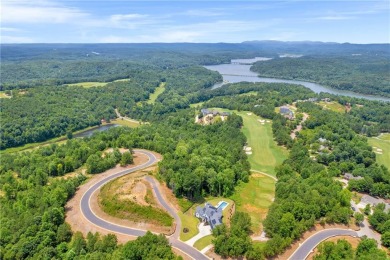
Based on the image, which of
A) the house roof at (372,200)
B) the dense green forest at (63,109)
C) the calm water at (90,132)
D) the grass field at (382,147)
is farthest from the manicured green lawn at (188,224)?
the dense green forest at (63,109)

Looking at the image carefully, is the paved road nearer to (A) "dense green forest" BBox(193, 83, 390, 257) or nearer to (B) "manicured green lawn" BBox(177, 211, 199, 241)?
(A) "dense green forest" BBox(193, 83, 390, 257)

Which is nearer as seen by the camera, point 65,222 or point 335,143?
point 65,222

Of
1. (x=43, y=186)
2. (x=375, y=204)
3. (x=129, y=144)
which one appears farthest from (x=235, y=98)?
(x=43, y=186)

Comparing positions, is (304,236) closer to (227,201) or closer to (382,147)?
(227,201)

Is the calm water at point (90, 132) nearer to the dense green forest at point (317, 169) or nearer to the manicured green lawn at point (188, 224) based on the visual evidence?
the dense green forest at point (317, 169)

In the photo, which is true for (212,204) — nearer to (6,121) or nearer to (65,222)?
(65,222)

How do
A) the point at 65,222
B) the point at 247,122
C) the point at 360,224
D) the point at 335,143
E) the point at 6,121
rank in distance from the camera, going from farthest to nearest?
the point at 247,122 < the point at 6,121 < the point at 335,143 < the point at 360,224 < the point at 65,222
